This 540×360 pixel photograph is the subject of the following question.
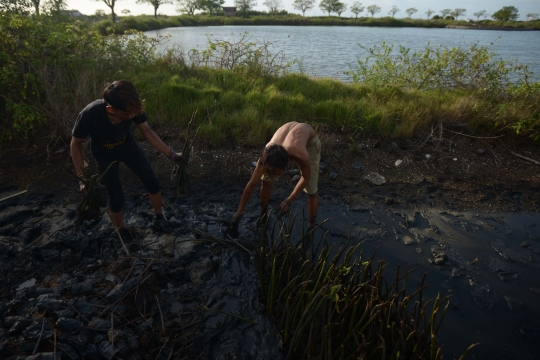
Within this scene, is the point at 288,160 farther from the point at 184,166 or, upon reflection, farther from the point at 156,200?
the point at 156,200

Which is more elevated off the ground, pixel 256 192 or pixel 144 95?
pixel 144 95

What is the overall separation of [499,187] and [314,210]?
128 inches

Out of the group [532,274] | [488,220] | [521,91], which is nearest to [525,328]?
[532,274]

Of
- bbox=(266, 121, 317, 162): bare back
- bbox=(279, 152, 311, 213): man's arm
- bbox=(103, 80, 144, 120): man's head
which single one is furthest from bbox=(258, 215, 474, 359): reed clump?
bbox=(103, 80, 144, 120): man's head

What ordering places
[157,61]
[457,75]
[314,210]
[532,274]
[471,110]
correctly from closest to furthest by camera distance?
[532,274]
[314,210]
[471,110]
[457,75]
[157,61]

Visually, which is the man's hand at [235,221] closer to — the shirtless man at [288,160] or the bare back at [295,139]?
the shirtless man at [288,160]

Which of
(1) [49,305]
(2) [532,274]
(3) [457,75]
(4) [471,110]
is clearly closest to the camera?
(1) [49,305]

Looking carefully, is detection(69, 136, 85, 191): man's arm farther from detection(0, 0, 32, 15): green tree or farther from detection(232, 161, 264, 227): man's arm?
detection(0, 0, 32, 15): green tree

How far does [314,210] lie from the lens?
4.01 metres

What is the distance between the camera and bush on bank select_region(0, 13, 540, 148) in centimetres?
513

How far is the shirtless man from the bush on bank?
81.5 inches

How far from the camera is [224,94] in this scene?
6660 mm

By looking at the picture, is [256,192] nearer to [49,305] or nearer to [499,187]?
[49,305]

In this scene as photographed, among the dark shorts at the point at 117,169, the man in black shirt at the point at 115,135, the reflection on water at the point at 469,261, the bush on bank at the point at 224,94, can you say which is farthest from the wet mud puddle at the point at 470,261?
the man in black shirt at the point at 115,135
